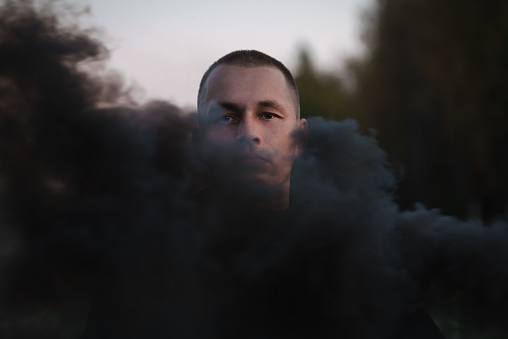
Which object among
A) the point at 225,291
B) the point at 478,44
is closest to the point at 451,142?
the point at 478,44

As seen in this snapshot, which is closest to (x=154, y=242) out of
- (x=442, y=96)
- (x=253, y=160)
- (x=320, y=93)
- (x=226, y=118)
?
(x=253, y=160)

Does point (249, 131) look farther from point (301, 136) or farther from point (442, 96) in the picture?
point (442, 96)

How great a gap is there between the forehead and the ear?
0.17 metres

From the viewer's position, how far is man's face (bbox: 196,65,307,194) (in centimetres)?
282

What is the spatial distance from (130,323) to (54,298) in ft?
1.43

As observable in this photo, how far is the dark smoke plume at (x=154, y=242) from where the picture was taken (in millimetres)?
2447

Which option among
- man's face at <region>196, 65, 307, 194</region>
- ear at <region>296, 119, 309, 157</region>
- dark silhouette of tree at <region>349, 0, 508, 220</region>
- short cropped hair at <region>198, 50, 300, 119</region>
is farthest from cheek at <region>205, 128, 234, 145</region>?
dark silhouette of tree at <region>349, 0, 508, 220</region>

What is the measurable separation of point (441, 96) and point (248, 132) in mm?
13392

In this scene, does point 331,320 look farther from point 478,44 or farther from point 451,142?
point 451,142

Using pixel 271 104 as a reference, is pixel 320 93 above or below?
above

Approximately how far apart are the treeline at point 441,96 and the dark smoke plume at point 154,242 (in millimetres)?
6828

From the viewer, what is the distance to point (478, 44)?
13.3 metres

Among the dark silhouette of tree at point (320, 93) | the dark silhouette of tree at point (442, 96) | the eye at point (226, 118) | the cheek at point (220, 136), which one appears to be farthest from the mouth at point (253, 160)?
the dark silhouette of tree at point (320, 93)

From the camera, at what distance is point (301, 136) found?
3.27 meters
